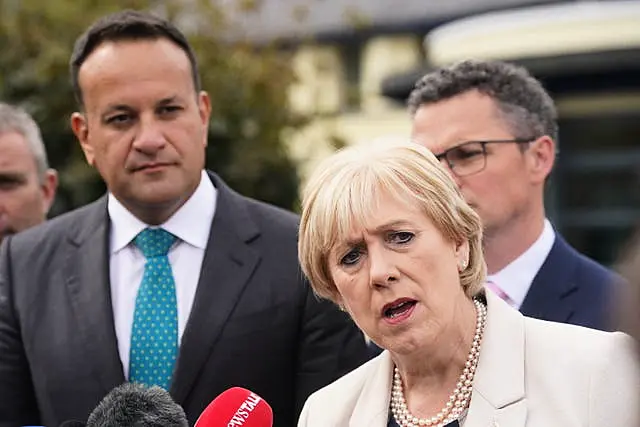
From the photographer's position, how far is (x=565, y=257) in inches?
150

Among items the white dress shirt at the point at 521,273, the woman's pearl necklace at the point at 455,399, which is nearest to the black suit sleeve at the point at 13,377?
the woman's pearl necklace at the point at 455,399

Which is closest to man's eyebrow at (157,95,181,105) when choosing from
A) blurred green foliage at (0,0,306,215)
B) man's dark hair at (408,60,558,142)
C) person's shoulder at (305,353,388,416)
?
man's dark hair at (408,60,558,142)

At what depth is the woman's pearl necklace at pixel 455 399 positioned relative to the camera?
274cm

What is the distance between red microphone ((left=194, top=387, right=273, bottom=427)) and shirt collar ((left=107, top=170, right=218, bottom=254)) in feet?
3.38

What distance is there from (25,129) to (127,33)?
4.18ft

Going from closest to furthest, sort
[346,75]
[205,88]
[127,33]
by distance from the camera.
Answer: [127,33], [205,88], [346,75]

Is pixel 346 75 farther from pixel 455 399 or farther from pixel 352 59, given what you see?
pixel 455 399

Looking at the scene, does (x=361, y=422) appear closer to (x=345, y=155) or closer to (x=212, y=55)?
(x=345, y=155)

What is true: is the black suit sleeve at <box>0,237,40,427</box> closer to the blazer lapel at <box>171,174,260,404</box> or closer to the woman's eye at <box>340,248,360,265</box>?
the blazer lapel at <box>171,174,260,404</box>

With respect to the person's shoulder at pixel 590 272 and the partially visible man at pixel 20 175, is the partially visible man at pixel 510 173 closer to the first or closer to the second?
the person's shoulder at pixel 590 272

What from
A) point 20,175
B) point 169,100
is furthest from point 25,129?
point 169,100

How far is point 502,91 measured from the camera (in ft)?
13.2

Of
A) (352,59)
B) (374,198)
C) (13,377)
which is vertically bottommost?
(13,377)

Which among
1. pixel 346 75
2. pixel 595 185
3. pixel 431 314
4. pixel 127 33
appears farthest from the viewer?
pixel 346 75
